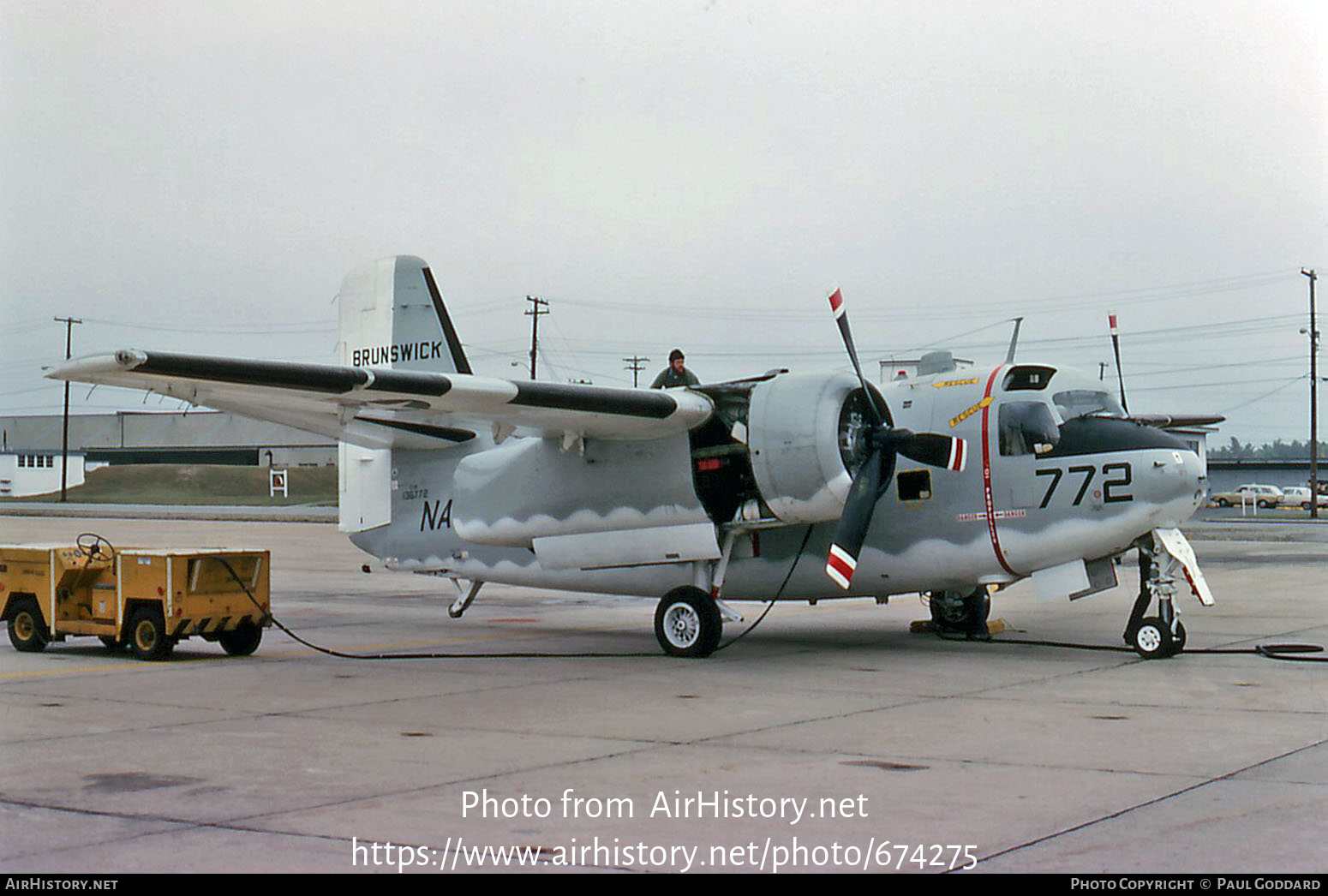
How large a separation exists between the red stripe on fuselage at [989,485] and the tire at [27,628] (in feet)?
36.7

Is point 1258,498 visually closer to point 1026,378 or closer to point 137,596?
point 1026,378

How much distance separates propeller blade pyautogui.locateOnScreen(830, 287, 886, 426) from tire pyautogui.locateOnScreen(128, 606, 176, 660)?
833 cm

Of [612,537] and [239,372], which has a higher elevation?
[239,372]

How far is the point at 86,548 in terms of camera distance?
52.5ft

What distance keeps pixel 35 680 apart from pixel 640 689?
6157 mm

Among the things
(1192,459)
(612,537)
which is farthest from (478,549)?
(1192,459)

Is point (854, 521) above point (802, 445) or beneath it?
beneath

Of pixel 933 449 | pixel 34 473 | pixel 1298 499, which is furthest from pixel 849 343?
pixel 34 473

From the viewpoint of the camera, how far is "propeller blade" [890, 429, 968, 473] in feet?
48.0

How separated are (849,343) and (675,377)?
2.24 meters

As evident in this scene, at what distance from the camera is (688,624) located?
1538cm

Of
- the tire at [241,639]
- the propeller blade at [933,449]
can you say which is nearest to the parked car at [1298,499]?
the propeller blade at [933,449]

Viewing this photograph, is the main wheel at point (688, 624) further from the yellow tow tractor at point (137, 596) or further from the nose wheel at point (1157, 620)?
the yellow tow tractor at point (137, 596)
